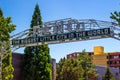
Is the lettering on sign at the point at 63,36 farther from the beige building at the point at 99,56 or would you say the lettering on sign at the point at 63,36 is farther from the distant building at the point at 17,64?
the beige building at the point at 99,56

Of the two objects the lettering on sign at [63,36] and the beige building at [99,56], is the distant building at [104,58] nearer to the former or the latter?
the beige building at [99,56]

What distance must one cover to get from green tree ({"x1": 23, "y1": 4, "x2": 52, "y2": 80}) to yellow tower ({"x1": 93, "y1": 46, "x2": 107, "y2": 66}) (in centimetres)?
7225

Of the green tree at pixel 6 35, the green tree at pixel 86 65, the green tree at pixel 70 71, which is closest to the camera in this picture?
A: the green tree at pixel 6 35

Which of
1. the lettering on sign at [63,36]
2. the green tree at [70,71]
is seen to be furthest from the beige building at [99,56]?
the lettering on sign at [63,36]

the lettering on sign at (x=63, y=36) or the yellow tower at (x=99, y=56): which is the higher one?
the lettering on sign at (x=63, y=36)

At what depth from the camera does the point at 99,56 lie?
126 metres

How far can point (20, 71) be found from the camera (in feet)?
169

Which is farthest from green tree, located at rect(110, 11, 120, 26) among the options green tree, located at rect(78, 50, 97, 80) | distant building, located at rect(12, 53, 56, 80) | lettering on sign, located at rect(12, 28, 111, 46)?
green tree, located at rect(78, 50, 97, 80)

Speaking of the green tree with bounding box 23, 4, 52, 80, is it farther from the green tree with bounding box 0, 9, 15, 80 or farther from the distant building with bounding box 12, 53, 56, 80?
the green tree with bounding box 0, 9, 15, 80

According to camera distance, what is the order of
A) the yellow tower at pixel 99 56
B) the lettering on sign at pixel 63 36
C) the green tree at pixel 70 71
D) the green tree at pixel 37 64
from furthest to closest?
the yellow tower at pixel 99 56, the green tree at pixel 70 71, the green tree at pixel 37 64, the lettering on sign at pixel 63 36

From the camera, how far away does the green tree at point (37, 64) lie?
51.8m

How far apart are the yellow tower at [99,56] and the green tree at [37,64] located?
7225 cm

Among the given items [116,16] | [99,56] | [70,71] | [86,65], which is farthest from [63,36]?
[99,56]

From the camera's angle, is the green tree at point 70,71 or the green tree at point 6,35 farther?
the green tree at point 70,71
